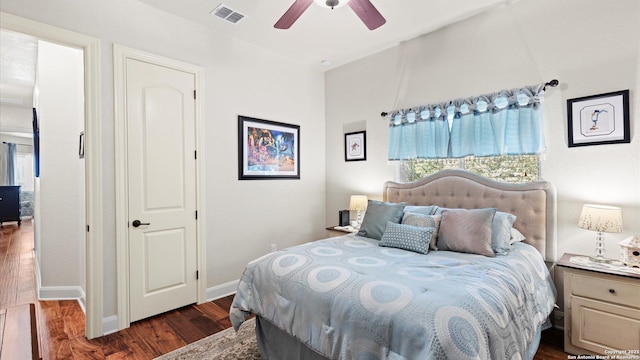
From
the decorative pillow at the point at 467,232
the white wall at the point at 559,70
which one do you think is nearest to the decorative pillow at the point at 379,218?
the decorative pillow at the point at 467,232

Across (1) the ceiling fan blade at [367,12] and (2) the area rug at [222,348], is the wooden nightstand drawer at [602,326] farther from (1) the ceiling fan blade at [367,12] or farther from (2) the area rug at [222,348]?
(1) the ceiling fan blade at [367,12]

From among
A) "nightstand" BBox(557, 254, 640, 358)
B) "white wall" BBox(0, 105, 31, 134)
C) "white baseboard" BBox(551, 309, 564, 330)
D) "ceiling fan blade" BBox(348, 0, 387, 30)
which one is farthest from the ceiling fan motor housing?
"white wall" BBox(0, 105, 31, 134)

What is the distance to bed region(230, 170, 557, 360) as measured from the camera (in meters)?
1.36

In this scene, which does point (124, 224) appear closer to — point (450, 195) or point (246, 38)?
point (246, 38)

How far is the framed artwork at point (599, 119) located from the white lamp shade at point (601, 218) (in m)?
0.57

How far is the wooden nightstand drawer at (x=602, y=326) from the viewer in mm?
1967

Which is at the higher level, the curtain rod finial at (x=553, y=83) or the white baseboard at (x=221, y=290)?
the curtain rod finial at (x=553, y=83)

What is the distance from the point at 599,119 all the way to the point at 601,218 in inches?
32.7

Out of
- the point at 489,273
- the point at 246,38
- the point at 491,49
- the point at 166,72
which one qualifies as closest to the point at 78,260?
the point at 166,72

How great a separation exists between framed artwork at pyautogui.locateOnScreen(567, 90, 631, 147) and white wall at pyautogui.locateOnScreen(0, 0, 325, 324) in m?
2.98

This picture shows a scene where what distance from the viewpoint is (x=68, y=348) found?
231 centimetres

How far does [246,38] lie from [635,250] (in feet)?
13.4

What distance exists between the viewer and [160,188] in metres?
2.88

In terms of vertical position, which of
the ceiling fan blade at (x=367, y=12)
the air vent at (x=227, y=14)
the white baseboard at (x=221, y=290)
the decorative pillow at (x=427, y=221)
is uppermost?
the air vent at (x=227, y=14)
